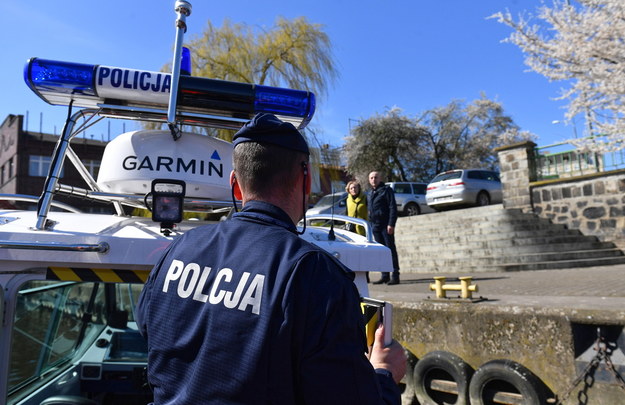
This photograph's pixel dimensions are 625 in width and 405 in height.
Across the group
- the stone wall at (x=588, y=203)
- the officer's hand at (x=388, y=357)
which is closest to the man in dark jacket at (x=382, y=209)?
the officer's hand at (x=388, y=357)

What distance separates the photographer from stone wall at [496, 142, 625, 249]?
1227 centimetres

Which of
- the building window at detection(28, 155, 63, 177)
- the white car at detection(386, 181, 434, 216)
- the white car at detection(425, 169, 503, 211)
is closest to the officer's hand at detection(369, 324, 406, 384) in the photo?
the white car at detection(425, 169, 503, 211)

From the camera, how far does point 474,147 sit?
108 ft

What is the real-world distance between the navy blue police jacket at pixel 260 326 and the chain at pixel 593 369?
3376 mm

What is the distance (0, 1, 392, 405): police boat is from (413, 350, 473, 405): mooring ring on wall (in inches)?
99.3

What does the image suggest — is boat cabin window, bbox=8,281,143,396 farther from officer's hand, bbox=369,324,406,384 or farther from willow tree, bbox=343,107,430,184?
willow tree, bbox=343,107,430,184

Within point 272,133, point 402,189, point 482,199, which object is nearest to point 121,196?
point 272,133

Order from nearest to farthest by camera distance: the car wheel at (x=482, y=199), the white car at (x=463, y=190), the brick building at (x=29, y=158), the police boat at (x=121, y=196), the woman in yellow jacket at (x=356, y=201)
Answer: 1. the police boat at (x=121, y=196)
2. the woman in yellow jacket at (x=356, y=201)
3. the white car at (x=463, y=190)
4. the car wheel at (x=482, y=199)
5. the brick building at (x=29, y=158)

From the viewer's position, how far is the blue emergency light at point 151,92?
2287 mm

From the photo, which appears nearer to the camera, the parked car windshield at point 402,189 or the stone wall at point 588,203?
the stone wall at point 588,203

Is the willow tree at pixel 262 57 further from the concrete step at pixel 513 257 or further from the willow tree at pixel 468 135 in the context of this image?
the willow tree at pixel 468 135

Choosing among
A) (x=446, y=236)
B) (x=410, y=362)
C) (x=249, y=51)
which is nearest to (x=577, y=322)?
(x=410, y=362)

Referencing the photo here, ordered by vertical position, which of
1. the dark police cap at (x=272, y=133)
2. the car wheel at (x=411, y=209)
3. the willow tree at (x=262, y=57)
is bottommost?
the dark police cap at (x=272, y=133)

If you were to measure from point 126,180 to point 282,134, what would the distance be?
1258mm
